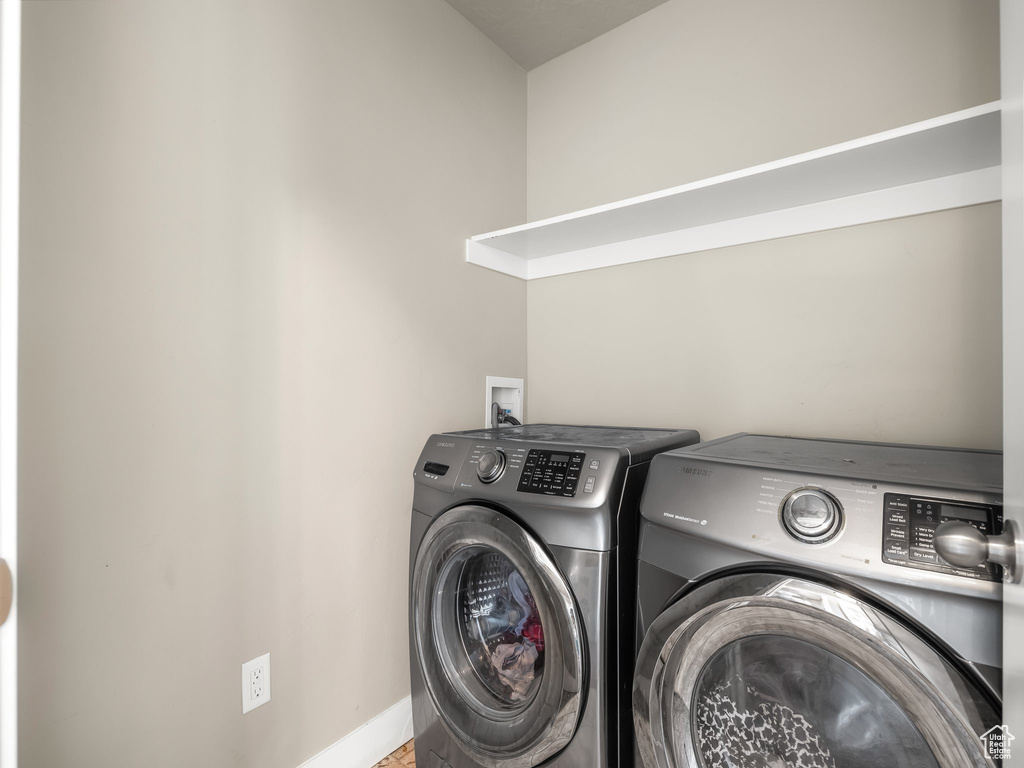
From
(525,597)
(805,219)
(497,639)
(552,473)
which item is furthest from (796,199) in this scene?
(497,639)

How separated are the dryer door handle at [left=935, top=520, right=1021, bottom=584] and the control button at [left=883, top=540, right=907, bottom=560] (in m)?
0.05

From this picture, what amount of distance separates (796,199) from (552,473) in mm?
1087

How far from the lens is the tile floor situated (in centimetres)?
150

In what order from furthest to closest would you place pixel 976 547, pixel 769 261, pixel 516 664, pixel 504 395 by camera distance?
1. pixel 504 395
2. pixel 769 261
3. pixel 516 664
4. pixel 976 547

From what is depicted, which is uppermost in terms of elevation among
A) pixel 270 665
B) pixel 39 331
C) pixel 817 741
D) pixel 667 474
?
pixel 39 331

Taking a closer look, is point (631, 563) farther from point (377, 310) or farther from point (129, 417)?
point (129, 417)

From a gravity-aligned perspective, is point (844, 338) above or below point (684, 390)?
above

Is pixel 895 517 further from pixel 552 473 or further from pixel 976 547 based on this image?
pixel 552 473

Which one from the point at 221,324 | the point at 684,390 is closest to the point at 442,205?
the point at 221,324

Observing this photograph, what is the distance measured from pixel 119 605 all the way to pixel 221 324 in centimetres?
63

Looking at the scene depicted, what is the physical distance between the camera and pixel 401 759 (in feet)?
→ 5.00

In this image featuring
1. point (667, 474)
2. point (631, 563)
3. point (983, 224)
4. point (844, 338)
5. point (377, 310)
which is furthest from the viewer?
point (377, 310)

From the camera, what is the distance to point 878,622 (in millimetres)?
759

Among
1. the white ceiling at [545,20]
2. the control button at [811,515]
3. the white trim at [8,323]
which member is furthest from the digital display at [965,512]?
the white ceiling at [545,20]
